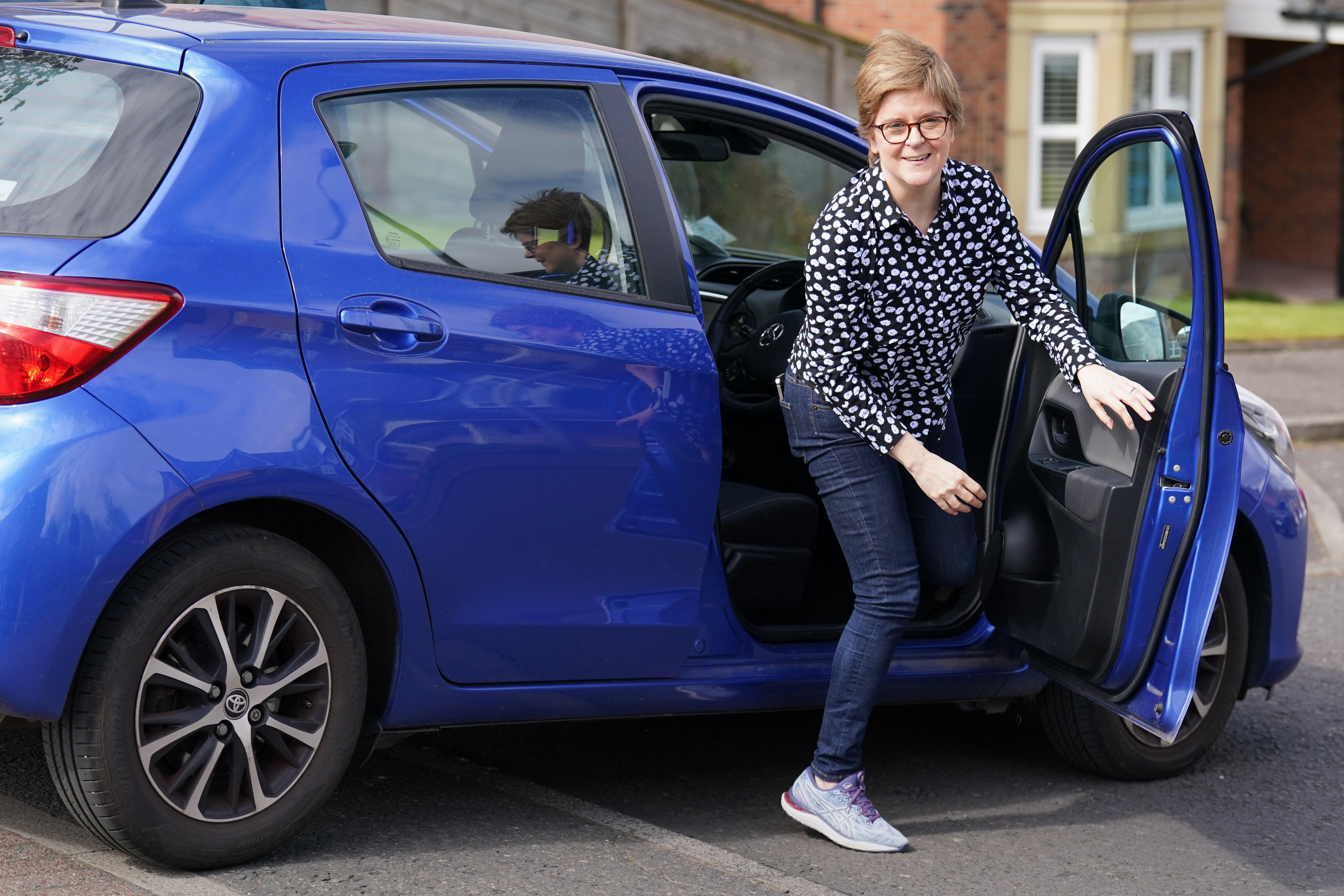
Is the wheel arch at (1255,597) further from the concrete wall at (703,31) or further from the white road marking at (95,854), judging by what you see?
the concrete wall at (703,31)

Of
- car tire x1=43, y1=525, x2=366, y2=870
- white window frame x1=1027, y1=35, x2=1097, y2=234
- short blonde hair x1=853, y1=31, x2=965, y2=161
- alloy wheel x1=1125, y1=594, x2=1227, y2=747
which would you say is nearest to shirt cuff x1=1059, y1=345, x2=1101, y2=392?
short blonde hair x1=853, y1=31, x2=965, y2=161

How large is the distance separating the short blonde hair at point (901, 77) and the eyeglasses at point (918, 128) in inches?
1.6

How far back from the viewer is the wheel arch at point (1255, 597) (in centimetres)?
450

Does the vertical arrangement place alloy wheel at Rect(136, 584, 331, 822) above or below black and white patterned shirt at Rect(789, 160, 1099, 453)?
below

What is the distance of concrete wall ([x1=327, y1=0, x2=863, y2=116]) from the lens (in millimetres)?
11844

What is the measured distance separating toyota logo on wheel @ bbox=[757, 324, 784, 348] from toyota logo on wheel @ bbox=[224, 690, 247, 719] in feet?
5.50

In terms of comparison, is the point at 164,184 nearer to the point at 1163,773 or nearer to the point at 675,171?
the point at 675,171

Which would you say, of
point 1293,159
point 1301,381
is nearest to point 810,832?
point 1301,381

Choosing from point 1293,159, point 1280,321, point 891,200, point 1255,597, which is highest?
point 1293,159

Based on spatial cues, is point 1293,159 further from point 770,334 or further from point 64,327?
point 64,327

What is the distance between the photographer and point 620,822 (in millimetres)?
3932

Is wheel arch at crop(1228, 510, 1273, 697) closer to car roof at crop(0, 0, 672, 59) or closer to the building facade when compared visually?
car roof at crop(0, 0, 672, 59)

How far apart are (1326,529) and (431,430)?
537 centimetres

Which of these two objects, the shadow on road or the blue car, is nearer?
the blue car
